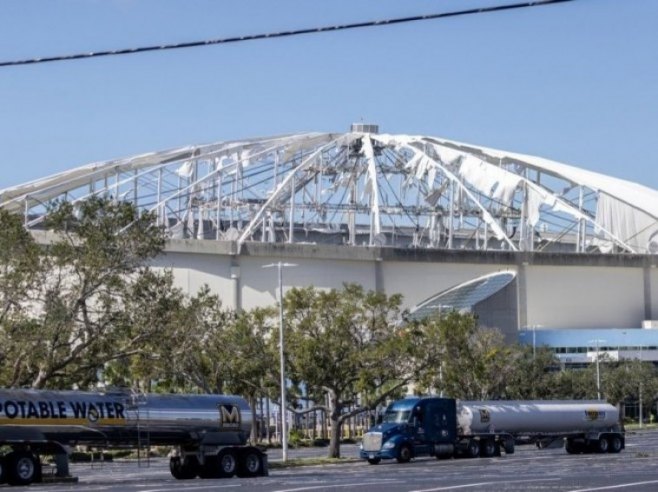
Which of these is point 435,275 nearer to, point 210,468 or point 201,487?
point 210,468

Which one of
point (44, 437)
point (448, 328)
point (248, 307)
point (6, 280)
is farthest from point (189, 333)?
point (248, 307)

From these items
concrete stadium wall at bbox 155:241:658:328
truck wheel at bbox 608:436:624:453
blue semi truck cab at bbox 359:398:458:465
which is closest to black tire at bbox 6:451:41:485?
blue semi truck cab at bbox 359:398:458:465

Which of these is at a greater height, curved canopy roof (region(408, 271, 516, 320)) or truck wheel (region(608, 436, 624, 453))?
curved canopy roof (region(408, 271, 516, 320))

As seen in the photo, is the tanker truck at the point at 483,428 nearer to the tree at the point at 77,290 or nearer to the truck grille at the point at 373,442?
the truck grille at the point at 373,442

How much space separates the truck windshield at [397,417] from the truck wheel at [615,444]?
1092cm

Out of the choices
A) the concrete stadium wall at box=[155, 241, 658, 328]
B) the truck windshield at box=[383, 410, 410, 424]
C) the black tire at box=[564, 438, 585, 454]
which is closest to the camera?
the truck windshield at box=[383, 410, 410, 424]

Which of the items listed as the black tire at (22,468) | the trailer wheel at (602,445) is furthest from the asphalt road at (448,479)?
the trailer wheel at (602,445)

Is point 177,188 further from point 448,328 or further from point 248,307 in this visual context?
point 448,328

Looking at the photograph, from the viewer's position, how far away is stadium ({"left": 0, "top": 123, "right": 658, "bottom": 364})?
121m

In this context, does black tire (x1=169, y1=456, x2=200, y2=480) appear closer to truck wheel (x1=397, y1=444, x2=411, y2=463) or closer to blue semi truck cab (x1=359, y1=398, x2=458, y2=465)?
blue semi truck cab (x1=359, y1=398, x2=458, y2=465)

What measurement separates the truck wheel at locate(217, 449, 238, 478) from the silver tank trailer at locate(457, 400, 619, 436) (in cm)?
1917

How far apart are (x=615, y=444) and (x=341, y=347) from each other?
14.1 metres

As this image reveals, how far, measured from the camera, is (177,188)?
130500 millimetres

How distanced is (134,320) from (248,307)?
59047 mm
